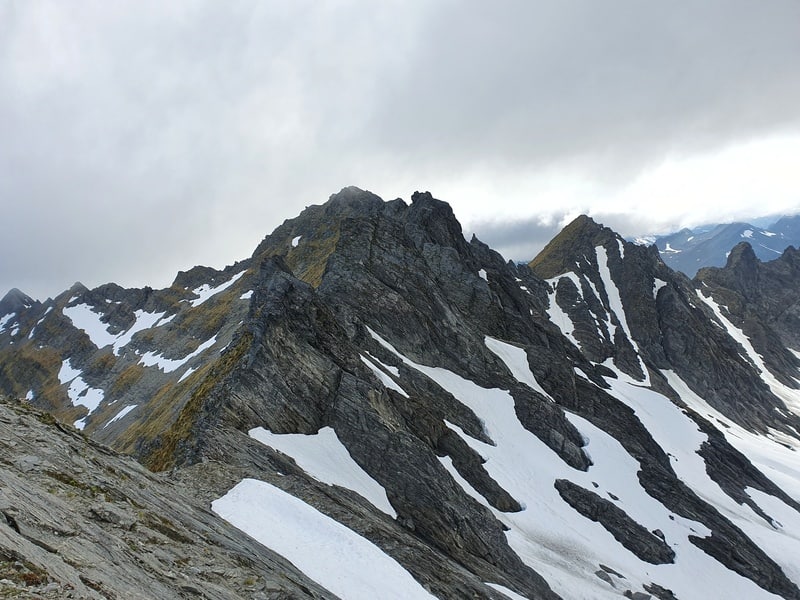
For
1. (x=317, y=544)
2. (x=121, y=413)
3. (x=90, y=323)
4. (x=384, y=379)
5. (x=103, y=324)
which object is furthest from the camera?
(x=90, y=323)

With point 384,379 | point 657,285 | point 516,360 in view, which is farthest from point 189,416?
point 657,285

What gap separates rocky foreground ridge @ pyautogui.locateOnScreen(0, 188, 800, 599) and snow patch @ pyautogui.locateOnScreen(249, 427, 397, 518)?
7.0 inches

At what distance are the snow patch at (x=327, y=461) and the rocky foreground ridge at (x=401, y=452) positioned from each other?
0.18 m

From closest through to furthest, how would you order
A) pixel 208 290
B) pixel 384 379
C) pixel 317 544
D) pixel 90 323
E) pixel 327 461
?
pixel 317 544 → pixel 327 461 → pixel 384 379 → pixel 208 290 → pixel 90 323

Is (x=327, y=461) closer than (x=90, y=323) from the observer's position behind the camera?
Yes

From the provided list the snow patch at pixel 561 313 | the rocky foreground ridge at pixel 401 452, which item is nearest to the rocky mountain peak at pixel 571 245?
the snow patch at pixel 561 313

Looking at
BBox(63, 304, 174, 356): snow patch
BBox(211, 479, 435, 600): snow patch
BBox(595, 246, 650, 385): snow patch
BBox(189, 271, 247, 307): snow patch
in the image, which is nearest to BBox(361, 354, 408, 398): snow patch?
BBox(211, 479, 435, 600): snow patch

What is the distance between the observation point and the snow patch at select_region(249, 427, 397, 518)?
25.6 m

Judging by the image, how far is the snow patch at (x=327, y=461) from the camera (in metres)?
25.6

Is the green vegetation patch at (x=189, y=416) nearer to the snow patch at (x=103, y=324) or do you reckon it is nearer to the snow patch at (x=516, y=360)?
the snow patch at (x=516, y=360)

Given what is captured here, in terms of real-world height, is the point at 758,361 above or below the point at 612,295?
above

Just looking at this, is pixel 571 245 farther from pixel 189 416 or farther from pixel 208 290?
pixel 189 416

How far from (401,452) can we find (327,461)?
4.88m

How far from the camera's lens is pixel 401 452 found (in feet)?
96.4
